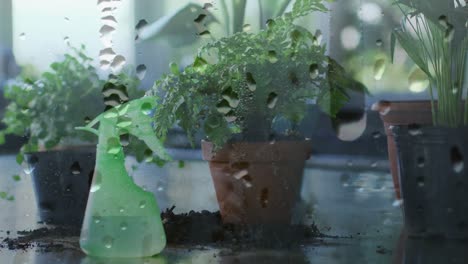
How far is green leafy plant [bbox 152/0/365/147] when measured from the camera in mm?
1000

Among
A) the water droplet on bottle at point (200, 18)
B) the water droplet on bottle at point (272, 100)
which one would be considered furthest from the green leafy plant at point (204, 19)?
A: the water droplet on bottle at point (272, 100)

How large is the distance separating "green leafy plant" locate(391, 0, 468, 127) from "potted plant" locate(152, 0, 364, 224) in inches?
5.0

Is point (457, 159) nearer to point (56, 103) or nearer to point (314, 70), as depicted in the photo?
point (314, 70)

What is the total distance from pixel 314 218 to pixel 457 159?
0.22m

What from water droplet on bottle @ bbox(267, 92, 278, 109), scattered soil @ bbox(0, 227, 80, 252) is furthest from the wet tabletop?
water droplet on bottle @ bbox(267, 92, 278, 109)

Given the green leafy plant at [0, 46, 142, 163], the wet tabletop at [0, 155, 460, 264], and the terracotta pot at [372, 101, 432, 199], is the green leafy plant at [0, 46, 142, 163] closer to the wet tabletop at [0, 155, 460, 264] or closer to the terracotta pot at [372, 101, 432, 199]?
the wet tabletop at [0, 155, 460, 264]

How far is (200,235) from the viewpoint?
3.36ft

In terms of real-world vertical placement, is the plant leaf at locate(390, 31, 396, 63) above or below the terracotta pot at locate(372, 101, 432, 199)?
above

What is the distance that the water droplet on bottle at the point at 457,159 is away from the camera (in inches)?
41.1

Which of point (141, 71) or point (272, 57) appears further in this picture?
point (272, 57)

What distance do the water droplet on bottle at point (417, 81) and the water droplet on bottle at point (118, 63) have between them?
384 millimetres

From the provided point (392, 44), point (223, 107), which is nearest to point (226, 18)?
point (223, 107)

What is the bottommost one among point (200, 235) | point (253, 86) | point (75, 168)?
point (200, 235)

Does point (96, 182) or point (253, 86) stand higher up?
point (253, 86)
